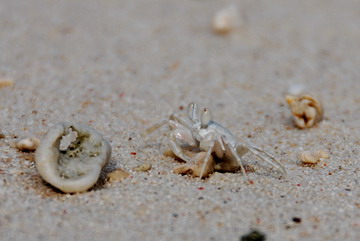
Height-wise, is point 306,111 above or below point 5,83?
above

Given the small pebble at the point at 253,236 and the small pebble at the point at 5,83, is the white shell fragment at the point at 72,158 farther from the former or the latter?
the small pebble at the point at 5,83

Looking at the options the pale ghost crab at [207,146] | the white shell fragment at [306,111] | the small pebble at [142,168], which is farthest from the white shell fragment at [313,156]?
the small pebble at [142,168]

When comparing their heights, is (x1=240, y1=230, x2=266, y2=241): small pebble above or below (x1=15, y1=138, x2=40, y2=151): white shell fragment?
above

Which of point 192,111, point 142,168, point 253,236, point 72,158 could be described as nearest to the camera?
point 253,236

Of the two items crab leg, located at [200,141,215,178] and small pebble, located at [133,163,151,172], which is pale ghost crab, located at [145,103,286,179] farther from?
small pebble, located at [133,163,151,172]

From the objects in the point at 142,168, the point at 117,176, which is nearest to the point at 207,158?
the point at 142,168

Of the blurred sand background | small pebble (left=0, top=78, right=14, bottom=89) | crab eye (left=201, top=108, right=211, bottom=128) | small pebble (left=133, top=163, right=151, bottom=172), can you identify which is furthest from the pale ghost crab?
small pebble (left=0, top=78, right=14, bottom=89)

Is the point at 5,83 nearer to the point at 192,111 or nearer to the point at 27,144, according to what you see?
the point at 27,144
